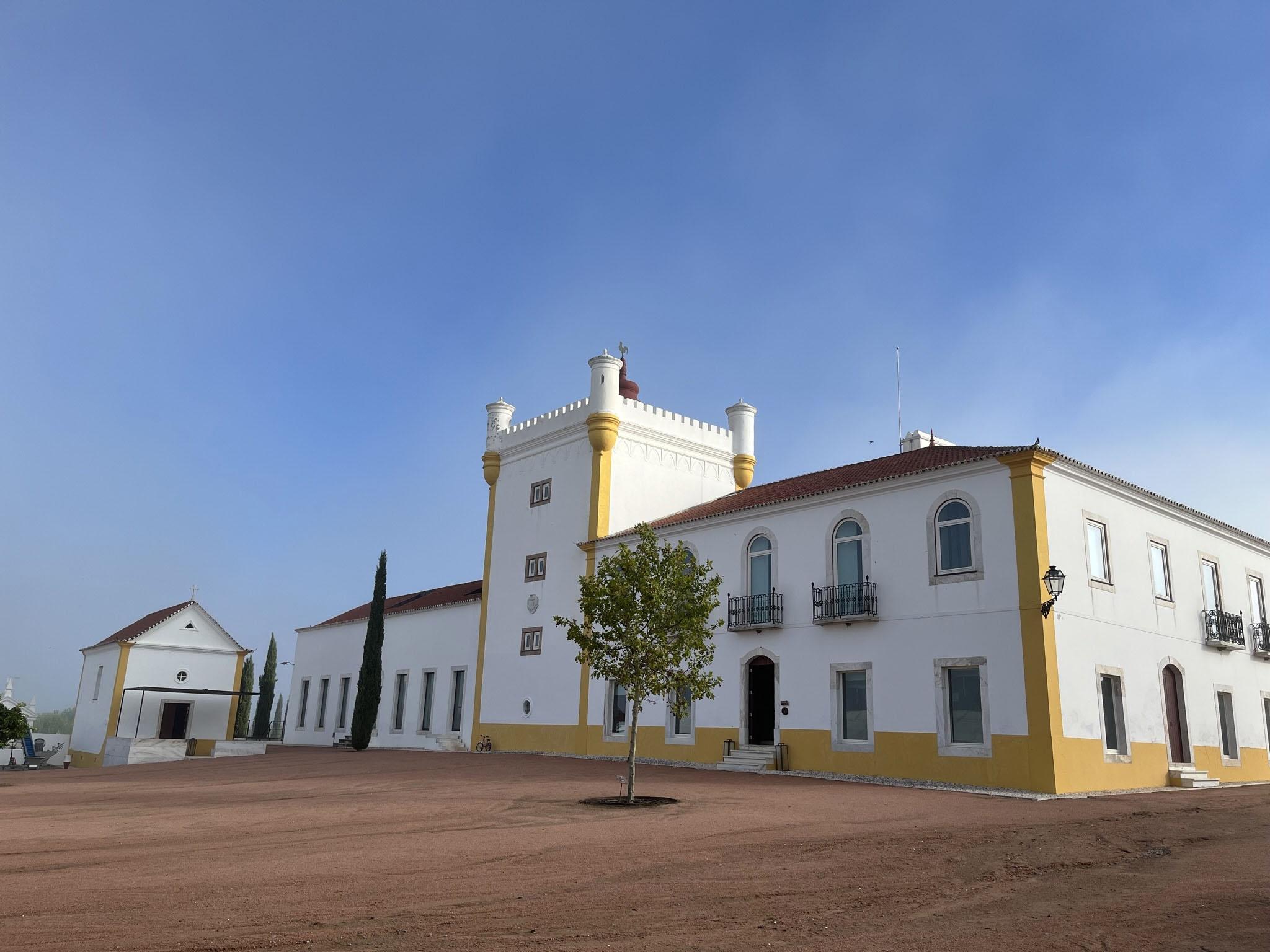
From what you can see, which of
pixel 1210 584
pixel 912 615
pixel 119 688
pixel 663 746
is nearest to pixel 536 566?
pixel 663 746

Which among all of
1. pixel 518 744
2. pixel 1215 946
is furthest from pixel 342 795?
pixel 518 744

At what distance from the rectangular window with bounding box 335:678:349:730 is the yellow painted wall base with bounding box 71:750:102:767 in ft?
29.4

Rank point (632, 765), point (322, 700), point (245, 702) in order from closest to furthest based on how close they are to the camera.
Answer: point (632, 765) < point (322, 700) < point (245, 702)

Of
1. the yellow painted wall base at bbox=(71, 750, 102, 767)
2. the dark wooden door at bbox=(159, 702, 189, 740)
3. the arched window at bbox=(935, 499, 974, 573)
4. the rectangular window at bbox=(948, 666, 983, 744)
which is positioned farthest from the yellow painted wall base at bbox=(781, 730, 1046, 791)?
the yellow painted wall base at bbox=(71, 750, 102, 767)

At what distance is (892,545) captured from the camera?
20.8 m

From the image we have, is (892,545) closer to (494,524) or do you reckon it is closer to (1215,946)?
(1215,946)

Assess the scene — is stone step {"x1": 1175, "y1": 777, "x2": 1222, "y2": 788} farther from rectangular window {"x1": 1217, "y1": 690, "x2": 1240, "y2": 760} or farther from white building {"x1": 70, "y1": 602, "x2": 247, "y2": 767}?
white building {"x1": 70, "y1": 602, "x2": 247, "y2": 767}

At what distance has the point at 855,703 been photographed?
20969 millimetres

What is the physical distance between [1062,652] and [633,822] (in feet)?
34.3

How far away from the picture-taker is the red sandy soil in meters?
6.41

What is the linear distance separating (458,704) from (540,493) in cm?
836

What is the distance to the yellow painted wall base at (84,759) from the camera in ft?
122

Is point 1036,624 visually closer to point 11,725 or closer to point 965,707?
point 965,707

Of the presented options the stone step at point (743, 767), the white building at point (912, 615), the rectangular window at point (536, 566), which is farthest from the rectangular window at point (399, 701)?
the stone step at point (743, 767)
